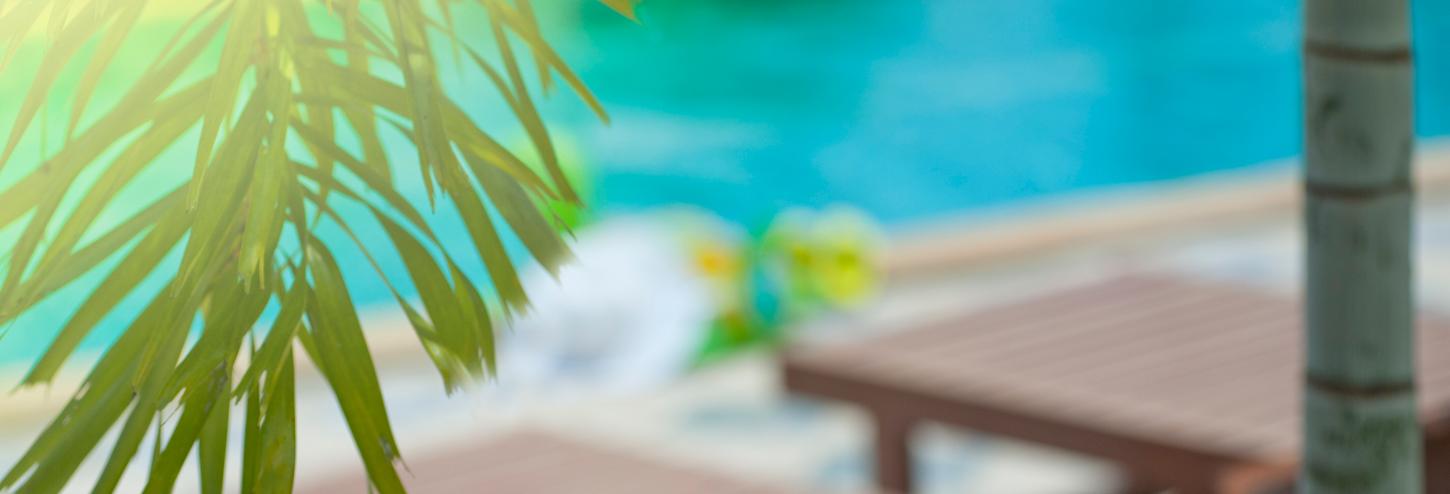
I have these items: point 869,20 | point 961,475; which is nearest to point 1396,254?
point 961,475

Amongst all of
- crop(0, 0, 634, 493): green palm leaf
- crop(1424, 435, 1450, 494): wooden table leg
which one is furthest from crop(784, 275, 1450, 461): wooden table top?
crop(0, 0, 634, 493): green palm leaf

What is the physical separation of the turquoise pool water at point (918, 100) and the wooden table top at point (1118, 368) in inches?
226

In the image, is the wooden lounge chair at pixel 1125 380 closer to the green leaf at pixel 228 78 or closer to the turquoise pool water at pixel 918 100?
the green leaf at pixel 228 78

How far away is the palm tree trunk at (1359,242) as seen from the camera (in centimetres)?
143

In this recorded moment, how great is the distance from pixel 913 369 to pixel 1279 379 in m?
0.64

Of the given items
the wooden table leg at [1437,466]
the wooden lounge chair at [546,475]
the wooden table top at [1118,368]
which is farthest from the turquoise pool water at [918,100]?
the wooden table leg at [1437,466]

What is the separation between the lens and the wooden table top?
300cm

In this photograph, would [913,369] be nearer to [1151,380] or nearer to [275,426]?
[1151,380]

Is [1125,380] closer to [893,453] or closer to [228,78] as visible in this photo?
[893,453]

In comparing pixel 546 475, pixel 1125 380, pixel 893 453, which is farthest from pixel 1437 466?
pixel 546 475

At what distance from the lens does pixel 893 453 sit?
3.55 metres

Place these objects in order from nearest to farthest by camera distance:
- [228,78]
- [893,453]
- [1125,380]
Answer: [228,78] → [1125,380] → [893,453]

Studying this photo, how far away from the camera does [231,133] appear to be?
79 centimetres

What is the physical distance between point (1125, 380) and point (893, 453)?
49 cm
